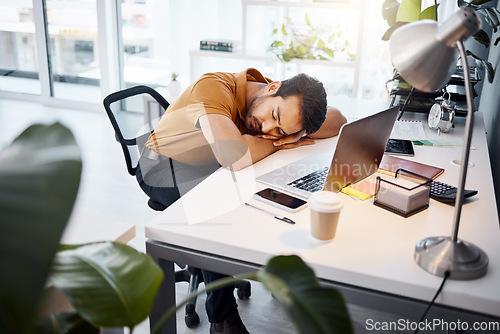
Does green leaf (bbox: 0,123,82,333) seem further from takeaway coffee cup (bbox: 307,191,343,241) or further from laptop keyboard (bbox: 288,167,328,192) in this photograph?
laptop keyboard (bbox: 288,167,328,192)

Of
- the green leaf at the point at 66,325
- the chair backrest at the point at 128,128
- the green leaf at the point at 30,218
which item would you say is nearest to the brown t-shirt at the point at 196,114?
the chair backrest at the point at 128,128

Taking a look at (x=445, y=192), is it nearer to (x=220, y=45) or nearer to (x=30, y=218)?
(x=30, y=218)

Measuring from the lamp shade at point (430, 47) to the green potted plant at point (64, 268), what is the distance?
0.58m

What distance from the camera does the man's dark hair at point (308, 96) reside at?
1.84m

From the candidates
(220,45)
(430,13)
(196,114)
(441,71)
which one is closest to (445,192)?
(441,71)

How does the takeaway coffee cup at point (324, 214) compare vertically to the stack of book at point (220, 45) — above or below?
below

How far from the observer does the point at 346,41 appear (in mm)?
3805

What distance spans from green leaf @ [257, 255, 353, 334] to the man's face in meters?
1.13

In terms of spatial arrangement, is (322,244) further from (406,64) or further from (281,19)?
(281,19)

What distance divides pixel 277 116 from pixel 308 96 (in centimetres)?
14

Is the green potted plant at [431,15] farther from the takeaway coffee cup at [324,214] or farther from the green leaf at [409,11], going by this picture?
the takeaway coffee cup at [324,214]

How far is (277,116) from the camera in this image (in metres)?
1.84

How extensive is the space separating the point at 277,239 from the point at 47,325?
0.66m

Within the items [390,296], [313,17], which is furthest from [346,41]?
[390,296]
